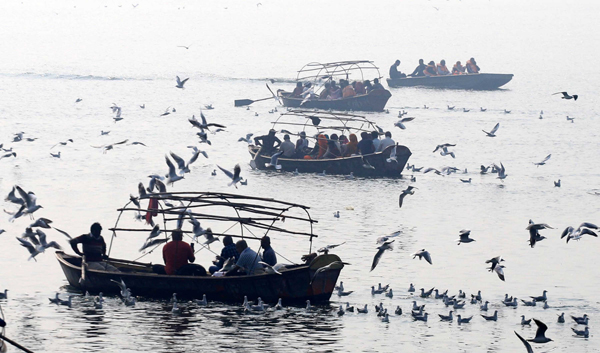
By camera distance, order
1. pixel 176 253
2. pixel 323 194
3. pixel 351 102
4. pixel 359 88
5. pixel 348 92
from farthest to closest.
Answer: pixel 359 88
pixel 348 92
pixel 351 102
pixel 323 194
pixel 176 253

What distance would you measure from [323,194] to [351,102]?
21.3 meters

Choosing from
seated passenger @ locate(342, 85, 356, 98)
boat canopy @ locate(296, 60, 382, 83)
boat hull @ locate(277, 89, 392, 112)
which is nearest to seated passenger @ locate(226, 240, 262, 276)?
boat canopy @ locate(296, 60, 382, 83)

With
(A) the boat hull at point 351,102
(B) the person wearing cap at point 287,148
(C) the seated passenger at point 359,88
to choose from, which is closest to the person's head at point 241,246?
(B) the person wearing cap at point 287,148

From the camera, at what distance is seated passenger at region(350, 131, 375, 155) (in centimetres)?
3434

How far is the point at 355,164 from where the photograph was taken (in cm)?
3506

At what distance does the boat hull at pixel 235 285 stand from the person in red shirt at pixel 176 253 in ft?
1.06

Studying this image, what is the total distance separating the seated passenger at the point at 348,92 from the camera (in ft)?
176

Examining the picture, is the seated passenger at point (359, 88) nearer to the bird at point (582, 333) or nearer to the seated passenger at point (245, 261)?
the seated passenger at point (245, 261)

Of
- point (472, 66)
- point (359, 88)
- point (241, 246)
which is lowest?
point (241, 246)

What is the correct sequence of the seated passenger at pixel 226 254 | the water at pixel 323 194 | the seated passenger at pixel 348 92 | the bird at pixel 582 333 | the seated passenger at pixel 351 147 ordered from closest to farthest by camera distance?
the bird at pixel 582 333 < the water at pixel 323 194 < the seated passenger at pixel 226 254 < the seated passenger at pixel 351 147 < the seated passenger at pixel 348 92

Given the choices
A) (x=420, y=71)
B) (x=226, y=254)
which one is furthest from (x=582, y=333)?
(x=420, y=71)

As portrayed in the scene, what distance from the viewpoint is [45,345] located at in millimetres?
16516

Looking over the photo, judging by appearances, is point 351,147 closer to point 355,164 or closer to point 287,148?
point 355,164

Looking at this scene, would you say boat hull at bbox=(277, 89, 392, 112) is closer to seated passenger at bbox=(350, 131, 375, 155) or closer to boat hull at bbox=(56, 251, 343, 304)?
seated passenger at bbox=(350, 131, 375, 155)
